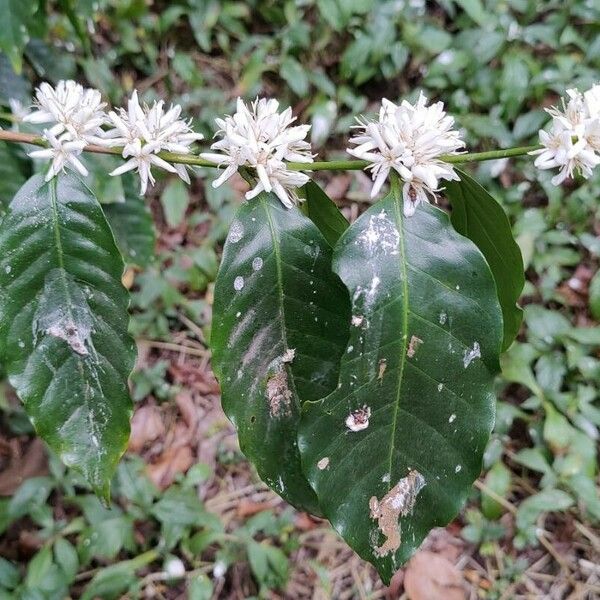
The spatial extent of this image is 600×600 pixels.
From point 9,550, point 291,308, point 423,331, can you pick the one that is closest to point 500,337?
point 423,331

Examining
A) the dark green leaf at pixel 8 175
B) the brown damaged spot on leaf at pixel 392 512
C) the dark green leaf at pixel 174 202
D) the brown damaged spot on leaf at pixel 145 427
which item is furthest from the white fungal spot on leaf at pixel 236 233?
the dark green leaf at pixel 174 202

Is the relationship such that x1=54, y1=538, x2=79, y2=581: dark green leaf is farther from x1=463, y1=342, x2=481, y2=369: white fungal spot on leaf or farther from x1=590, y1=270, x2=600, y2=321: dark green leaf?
x1=590, y1=270, x2=600, y2=321: dark green leaf

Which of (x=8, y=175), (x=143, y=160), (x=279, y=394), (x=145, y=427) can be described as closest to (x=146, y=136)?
(x=143, y=160)

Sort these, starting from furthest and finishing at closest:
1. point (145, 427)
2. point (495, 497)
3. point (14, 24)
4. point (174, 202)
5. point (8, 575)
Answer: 1. point (174, 202)
2. point (145, 427)
3. point (495, 497)
4. point (8, 575)
5. point (14, 24)

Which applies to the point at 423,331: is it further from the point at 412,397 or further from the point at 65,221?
the point at 65,221

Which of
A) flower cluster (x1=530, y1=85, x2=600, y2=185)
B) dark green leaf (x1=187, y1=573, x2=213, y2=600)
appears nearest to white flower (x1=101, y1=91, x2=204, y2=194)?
flower cluster (x1=530, y1=85, x2=600, y2=185)

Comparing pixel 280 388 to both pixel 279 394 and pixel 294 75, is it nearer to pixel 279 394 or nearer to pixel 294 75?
pixel 279 394

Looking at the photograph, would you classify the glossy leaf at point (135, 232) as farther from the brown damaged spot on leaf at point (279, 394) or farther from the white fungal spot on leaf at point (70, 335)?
the brown damaged spot on leaf at point (279, 394)
